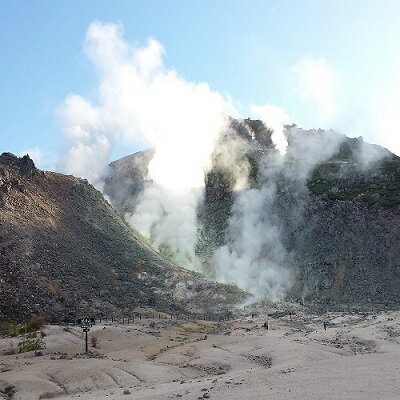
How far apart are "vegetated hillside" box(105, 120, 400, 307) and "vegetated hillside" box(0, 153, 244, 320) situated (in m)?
14.1

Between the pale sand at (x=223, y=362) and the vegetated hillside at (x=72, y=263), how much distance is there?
7.16 m

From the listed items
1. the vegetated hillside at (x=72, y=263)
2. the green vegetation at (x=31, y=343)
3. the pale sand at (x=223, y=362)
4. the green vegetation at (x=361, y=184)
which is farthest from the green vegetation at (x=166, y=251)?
the green vegetation at (x=31, y=343)

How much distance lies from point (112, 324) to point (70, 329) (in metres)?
4.52

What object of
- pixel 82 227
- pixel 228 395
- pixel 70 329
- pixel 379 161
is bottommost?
pixel 228 395

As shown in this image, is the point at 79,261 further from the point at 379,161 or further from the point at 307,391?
the point at 379,161

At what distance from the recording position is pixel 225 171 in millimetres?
98688

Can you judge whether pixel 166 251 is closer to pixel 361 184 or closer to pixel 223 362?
pixel 361 184

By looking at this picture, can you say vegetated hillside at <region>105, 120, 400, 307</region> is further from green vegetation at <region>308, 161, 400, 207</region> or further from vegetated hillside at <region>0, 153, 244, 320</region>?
vegetated hillside at <region>0, 153, 244, 320</region>

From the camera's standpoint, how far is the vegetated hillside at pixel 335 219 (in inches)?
2522

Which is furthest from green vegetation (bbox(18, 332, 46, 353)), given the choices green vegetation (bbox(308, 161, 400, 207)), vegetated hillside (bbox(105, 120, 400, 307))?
green vegetation (bbox(308, 161, 400, 207))

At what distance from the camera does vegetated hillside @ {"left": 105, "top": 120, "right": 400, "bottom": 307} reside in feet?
210

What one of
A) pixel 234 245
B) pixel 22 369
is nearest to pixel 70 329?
pixel 22 369

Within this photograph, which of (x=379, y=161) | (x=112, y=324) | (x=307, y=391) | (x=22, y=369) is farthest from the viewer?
(x=379, y=161)

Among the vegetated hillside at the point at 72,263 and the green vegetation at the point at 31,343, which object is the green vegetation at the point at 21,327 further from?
the green vegetation at the point at 31,343
